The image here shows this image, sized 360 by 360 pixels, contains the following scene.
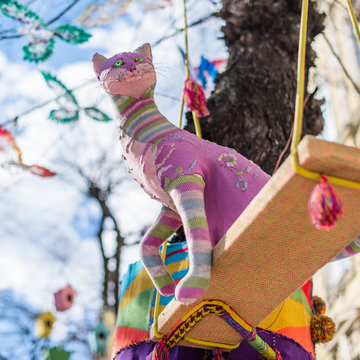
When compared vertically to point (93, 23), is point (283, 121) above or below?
below

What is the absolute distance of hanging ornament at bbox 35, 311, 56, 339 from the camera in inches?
96.3

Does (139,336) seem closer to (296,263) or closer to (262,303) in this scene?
(262,303)

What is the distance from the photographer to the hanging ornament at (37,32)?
191cm

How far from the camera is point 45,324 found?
2529 millimetres

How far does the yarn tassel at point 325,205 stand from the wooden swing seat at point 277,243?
0.10 feet

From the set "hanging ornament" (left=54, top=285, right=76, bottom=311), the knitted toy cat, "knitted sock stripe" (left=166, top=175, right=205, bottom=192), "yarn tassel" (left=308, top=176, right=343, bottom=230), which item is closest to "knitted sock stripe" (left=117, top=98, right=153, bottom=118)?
the knitted toy cat

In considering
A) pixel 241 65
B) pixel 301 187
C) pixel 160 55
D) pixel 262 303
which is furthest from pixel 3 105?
pixel 301 187

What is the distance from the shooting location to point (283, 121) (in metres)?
1.82

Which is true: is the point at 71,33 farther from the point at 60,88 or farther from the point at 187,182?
the point at 187,182

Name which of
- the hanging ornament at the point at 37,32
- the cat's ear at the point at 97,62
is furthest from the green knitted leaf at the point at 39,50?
the cat's ear at the point at 97,62

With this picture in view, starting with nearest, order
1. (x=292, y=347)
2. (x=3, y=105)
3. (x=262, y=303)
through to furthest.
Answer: (x=262, y=303)
(x=292, y=347)
(x=3, y=105)

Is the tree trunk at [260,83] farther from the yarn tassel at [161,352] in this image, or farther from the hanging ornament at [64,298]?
the hanging ornament at [64,298]

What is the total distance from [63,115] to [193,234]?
4.90 feet

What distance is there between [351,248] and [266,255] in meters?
0.16
